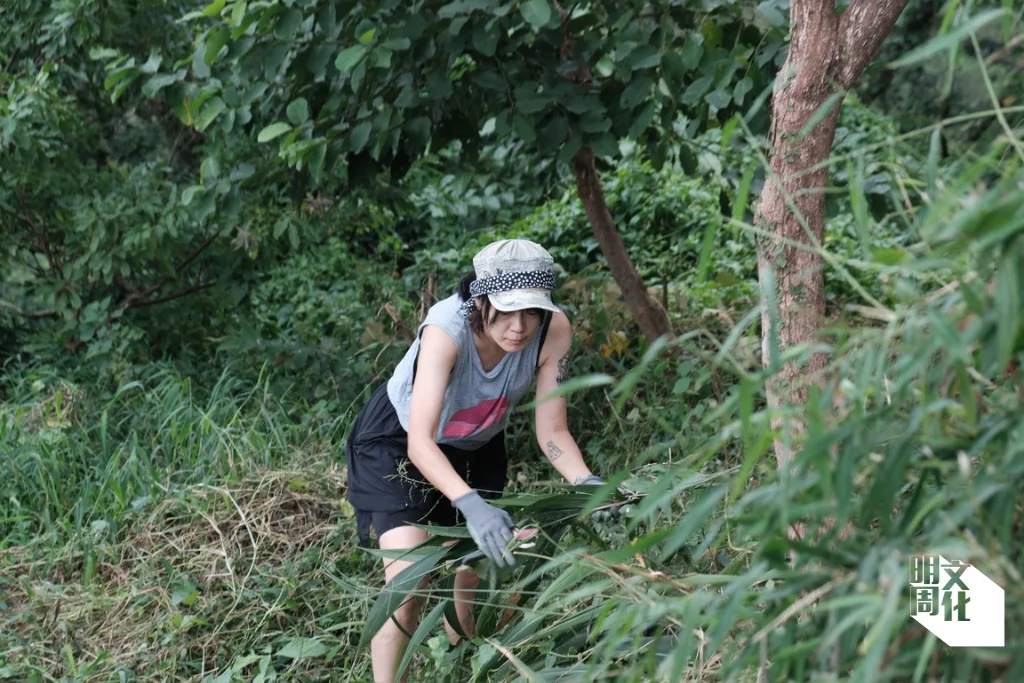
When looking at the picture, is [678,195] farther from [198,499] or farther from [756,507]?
[756,507]

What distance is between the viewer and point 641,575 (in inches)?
60.8

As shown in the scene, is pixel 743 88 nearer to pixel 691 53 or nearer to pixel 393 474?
pixel 691 53

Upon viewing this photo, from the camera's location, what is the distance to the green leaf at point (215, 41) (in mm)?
3098

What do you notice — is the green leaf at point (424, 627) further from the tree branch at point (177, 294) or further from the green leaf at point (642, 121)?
the tree branch at point (177, 294)

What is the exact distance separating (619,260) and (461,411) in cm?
150

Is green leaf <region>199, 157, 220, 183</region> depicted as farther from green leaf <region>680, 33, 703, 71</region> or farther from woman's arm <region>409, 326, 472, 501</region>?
green leaf <region>680, 33, 703, 71</region>

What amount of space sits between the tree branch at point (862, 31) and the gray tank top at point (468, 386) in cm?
97

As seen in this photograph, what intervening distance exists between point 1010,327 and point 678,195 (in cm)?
456

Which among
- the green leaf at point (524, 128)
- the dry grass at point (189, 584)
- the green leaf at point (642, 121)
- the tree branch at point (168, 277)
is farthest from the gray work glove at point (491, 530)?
the tree branch at point (168, 277)

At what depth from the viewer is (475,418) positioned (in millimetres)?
2703

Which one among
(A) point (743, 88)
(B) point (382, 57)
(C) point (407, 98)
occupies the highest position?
(B) point (382, 57)

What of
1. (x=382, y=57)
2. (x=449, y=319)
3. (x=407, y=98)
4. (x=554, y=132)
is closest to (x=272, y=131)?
(x=407, y=98)

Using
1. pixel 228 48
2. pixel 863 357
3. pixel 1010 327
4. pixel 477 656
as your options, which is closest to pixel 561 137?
pixel 228 48

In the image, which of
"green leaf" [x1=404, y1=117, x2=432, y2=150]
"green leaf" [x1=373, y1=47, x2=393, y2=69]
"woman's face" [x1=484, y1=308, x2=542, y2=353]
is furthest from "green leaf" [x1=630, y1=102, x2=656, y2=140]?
"woman's face" [x1=484, y1=308, x2=542, y2=353]
